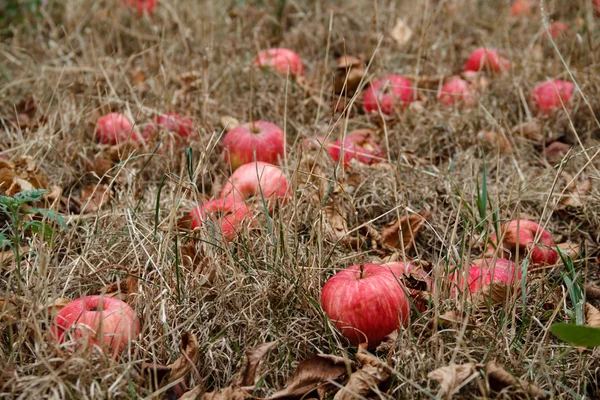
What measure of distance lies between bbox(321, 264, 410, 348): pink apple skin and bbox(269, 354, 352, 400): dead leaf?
0.15m

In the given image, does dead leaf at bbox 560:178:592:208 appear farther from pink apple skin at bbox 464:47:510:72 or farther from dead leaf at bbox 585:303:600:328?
pink apple skin at bbox 464:47:510:72

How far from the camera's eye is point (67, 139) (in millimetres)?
3057

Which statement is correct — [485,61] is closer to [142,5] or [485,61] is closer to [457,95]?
[457,95]

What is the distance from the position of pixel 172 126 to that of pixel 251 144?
46 centimetres

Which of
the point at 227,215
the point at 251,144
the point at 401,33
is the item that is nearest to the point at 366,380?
the point at 227,215

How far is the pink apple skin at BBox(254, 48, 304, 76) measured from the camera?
375cm

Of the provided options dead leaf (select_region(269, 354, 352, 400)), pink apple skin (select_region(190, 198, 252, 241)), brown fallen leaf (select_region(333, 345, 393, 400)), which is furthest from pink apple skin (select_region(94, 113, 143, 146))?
brown fallen leaf (select_region(333, 345, 393, 400))

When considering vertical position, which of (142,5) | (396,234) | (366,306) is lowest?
(396,234)

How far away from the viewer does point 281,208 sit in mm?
2070

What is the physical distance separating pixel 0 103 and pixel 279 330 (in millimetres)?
2168

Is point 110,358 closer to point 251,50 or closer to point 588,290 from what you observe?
point 588,290

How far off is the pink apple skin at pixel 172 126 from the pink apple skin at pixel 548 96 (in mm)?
1793

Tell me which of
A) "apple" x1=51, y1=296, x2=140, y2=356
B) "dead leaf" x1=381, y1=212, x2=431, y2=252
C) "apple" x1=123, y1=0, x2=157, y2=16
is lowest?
"dead leaf" x1=381, y1=212, x2=431, y2=252

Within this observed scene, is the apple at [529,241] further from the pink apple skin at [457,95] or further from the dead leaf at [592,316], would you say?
the pink apple skin at [457,95]
